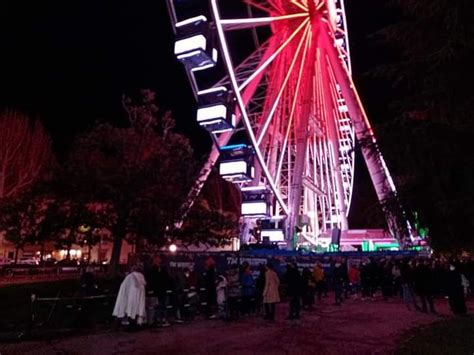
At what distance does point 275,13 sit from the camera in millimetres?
38688

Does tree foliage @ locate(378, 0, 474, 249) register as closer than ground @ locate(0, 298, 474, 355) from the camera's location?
Yes

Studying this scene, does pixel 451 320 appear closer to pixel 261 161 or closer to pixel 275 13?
pixel 261 161

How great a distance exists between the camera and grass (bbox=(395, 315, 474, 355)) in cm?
895

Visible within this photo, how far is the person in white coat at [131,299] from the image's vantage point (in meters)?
11.1

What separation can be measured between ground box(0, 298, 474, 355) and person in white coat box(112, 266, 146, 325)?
431 mm

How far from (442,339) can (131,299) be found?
677 cm

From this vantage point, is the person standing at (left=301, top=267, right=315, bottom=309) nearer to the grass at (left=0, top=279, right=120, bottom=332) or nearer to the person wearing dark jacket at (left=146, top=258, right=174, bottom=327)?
the person wearing dark jacket at (left=146, top=258, right=174, bottom=327)

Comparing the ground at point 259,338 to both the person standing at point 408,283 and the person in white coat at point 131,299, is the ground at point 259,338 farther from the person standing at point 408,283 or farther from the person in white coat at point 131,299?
the person standing at point 408,283

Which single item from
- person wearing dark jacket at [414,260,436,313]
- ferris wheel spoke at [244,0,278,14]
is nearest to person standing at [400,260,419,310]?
person wearing dark jacket at [414,260,436,313]

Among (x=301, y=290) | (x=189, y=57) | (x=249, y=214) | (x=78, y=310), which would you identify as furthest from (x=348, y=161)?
(x=78, y=310)

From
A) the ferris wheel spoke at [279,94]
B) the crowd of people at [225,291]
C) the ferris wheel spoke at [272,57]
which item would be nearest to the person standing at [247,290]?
the crowd of people at [225,291]

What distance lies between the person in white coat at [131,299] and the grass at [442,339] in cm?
564

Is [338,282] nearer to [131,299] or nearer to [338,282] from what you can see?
[338,282]

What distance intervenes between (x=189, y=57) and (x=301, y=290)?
19.9 m
